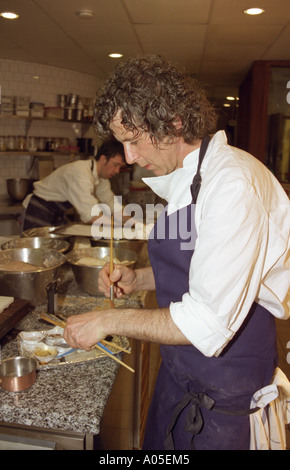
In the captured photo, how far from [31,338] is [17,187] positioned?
14.7 feet

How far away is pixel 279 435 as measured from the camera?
4.51 ft

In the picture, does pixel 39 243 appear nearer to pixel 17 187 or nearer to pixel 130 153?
pixel 130 153

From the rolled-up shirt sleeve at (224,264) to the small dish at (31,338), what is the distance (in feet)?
2.20

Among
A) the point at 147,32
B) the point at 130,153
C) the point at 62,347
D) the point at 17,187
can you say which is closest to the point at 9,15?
the point at 147,32

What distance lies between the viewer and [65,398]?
1261 millimetres

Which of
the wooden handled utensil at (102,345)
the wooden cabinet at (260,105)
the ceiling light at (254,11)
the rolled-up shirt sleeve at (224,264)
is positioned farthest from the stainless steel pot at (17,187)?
the rolled-up shirt sleeve at (224,264)

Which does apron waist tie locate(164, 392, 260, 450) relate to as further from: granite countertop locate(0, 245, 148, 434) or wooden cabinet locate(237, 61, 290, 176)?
wooden cabinet locate(237, 61, 290, 176)

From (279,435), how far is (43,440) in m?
0.78

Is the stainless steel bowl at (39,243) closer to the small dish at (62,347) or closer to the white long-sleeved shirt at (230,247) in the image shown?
the small dish at (62,347)

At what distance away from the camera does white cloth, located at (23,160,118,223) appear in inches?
141

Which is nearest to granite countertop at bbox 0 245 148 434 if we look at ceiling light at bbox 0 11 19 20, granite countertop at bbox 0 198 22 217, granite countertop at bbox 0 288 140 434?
granite countertop at bbox 0 288 140 434

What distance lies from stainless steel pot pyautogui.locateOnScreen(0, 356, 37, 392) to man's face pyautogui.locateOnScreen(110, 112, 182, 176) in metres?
0.76

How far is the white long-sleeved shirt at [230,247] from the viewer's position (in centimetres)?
103
